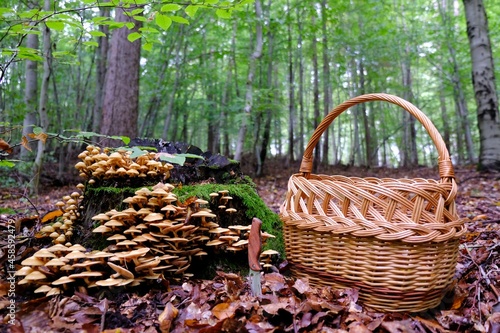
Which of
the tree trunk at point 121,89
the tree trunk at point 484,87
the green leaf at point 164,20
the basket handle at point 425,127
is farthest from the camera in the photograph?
the tree trunk at point 484,87

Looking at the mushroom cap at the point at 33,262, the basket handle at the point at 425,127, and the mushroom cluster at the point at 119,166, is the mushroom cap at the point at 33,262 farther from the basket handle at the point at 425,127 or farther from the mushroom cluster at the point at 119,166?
the basket handle at the point at 425,127

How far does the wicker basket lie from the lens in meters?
1.48

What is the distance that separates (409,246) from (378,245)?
138 mm

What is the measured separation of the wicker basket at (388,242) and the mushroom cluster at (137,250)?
1.40 ft

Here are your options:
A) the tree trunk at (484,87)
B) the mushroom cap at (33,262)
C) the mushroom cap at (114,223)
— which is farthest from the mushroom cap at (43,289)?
the tree trunk at (484,87)

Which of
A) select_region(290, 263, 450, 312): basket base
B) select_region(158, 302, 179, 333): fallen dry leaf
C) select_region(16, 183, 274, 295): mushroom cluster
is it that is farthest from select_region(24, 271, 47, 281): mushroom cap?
select_region(290, 263, 450, 312): basket base

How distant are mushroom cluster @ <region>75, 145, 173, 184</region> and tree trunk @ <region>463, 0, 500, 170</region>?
697 cm

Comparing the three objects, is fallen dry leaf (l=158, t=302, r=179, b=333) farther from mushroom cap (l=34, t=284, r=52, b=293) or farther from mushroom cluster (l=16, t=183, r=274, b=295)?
mushroom cap (l=34, t=284, r=52, b=293)

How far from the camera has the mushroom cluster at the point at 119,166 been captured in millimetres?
2119

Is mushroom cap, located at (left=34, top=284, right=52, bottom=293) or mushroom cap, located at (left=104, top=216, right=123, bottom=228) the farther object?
mushroom cap, located at (left=104, top=216, right=123, bottom=228)

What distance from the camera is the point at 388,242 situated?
150 cm

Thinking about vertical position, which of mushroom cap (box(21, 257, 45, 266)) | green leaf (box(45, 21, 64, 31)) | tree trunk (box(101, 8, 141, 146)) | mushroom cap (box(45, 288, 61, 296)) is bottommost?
mushroom cap (box(45, 288, 61, 296))

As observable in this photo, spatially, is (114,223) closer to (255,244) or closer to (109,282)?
(109,282)

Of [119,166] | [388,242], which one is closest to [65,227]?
[119,166]
